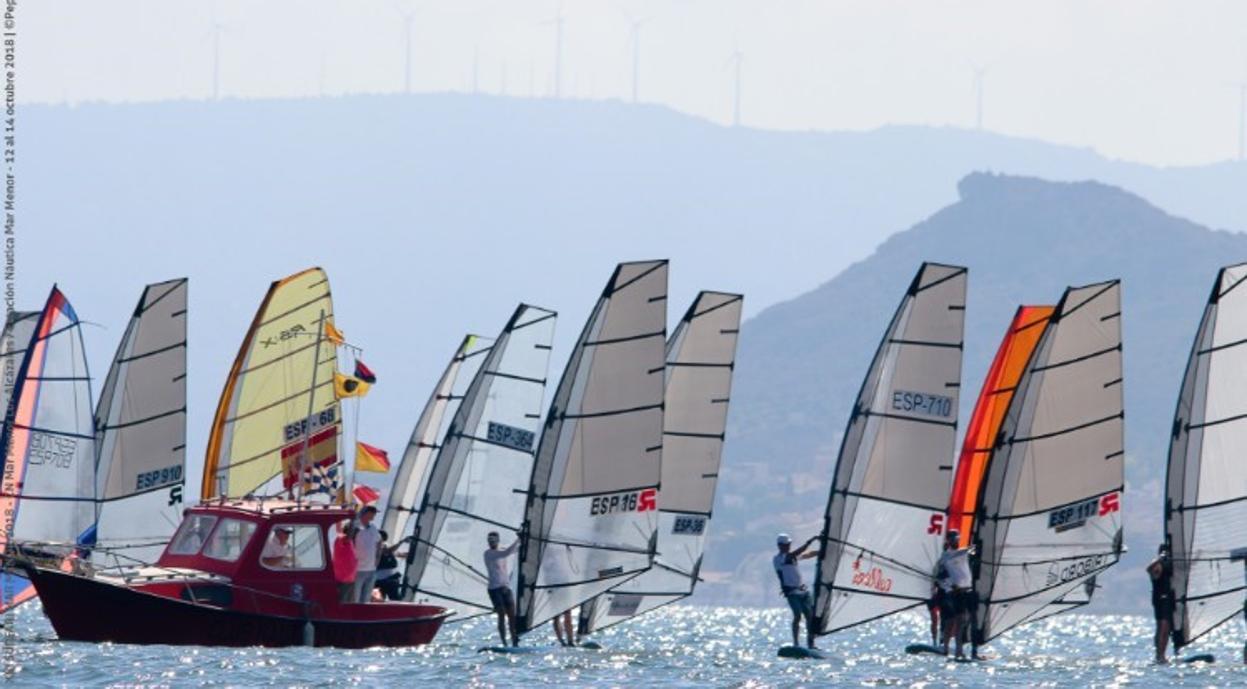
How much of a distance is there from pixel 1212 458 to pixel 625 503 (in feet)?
26.5

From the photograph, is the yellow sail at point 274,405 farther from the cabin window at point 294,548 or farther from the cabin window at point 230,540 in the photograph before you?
the cabin window at point 230,540

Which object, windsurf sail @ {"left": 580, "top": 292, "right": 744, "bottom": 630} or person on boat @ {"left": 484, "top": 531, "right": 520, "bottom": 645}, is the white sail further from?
windsurf sail @ {"left": 580, "top": 292, "right": 744, "bottom": 630}

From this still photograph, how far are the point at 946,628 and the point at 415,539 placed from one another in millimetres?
8271

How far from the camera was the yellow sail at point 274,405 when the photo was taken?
143ft

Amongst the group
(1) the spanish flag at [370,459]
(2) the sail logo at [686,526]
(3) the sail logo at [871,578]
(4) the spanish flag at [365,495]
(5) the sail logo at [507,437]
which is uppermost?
(5) the sail logo at [507,437]

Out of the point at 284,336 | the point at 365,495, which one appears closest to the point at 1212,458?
the point at 365,495

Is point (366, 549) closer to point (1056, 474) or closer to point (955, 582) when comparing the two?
point (955, 582)

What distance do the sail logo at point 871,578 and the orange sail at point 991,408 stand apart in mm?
2890

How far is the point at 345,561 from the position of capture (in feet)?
116

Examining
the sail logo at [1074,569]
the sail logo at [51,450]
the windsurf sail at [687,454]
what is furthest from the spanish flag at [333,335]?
the sail logo at [1074,569]

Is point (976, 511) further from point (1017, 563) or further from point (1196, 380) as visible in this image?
point (1196, 380)

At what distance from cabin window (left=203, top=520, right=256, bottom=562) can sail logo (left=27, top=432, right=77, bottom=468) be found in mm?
5185

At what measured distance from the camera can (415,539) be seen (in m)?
40.0

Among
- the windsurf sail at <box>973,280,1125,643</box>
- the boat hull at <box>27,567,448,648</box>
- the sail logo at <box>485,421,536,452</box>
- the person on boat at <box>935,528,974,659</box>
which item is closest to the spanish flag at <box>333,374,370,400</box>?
the sail logo at <box>485,421,536,452</box>
